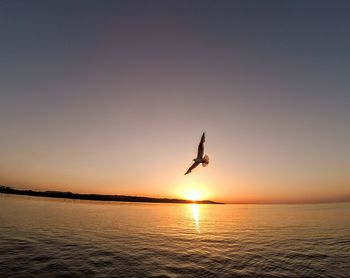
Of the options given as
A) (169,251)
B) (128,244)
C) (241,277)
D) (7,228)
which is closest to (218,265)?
(241,277)

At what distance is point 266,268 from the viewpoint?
→ 22.5m

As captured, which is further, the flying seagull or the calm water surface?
the flying seagull

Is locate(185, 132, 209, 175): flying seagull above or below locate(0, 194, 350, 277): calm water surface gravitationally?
above

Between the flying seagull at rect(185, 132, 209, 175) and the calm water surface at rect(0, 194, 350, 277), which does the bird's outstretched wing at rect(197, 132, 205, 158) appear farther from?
the calm water surface at rect(0, 194, 350, 277)

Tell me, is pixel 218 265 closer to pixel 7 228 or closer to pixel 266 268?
pixel 266 268

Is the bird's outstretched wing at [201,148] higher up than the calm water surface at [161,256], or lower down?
higher up

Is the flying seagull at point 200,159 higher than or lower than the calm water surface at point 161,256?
higher

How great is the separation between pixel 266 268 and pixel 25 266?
18245 mm

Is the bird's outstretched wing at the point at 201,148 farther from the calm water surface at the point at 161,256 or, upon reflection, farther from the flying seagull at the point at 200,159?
the calm water surface at the point at 161,256

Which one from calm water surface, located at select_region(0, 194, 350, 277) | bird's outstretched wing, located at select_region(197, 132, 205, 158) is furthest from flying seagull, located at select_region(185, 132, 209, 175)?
calm water surface, located at select_region(0, 194, 350, 277)

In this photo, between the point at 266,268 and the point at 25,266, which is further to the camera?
the point at 266,268

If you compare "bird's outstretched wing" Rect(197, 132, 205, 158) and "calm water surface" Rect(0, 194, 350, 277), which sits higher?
"bird's outstretched wing" Rect(197, 132, 205, 158)

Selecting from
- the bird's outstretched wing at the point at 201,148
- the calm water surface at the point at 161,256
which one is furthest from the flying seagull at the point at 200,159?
the calm water surface at the point at 161,256

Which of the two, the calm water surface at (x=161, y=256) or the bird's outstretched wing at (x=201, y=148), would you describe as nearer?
the calm water surface at (x=161, y=256)
